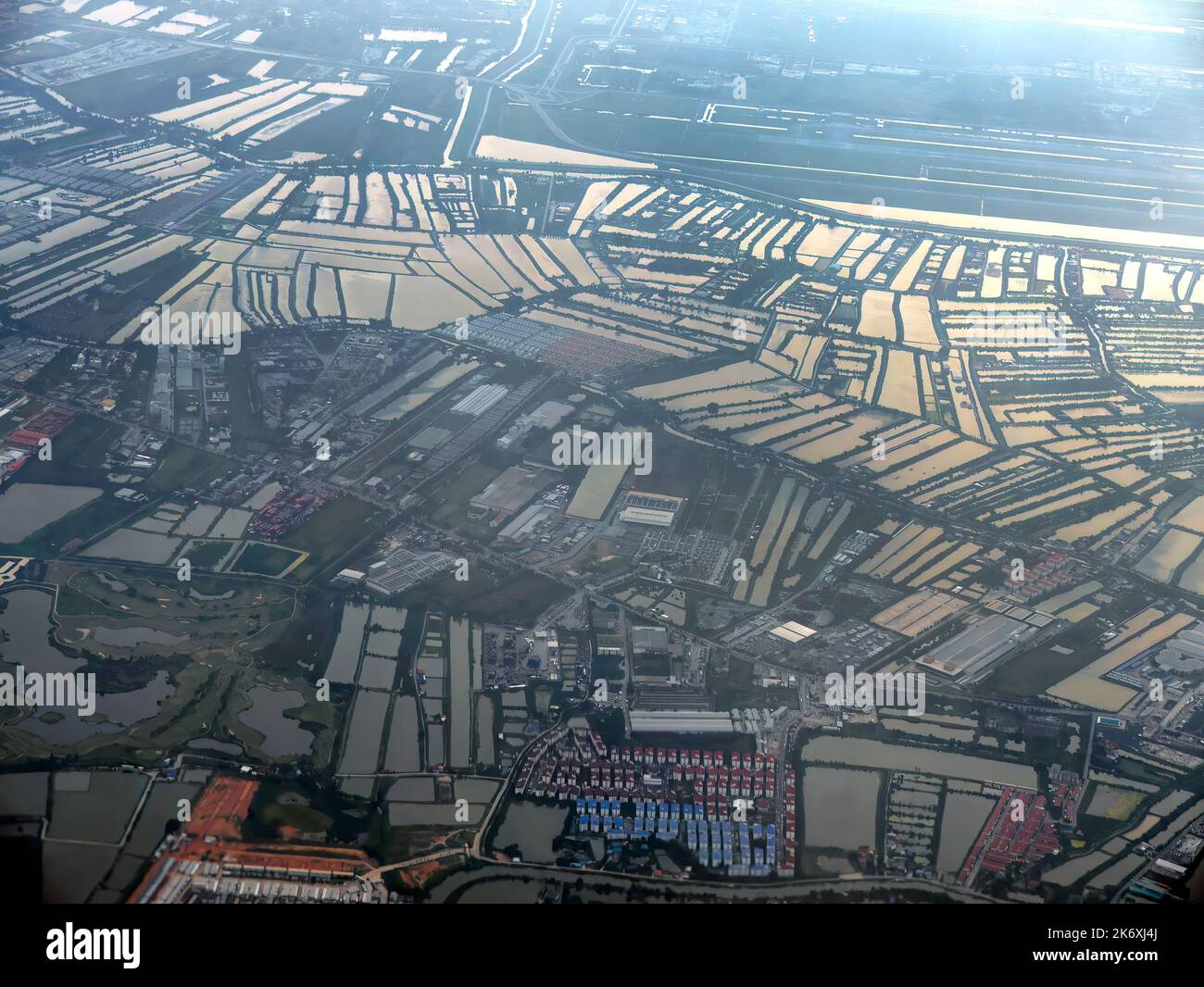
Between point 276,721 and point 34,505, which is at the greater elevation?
point 34,505

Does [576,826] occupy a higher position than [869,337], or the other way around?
[869,337]

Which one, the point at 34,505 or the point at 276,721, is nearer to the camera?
the point at 276,721

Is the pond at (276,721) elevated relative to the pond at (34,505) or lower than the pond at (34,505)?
lower

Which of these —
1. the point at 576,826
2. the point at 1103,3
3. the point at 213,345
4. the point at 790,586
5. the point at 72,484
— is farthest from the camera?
the point at 1103,3

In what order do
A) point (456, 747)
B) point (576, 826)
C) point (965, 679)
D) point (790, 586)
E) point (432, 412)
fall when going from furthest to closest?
point (432, 412) < point (790, 586) < point (965, 679) < point (456, 747) < point (576, 826)

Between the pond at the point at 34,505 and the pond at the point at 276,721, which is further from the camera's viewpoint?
the pond at the point at 34,505

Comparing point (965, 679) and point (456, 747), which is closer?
point (456, 747)

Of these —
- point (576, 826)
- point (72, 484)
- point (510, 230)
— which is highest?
point (510, 230)

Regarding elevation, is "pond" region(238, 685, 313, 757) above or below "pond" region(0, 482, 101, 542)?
below

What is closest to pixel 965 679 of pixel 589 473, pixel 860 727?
pixel 860 727

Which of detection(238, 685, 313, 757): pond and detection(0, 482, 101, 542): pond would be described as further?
detection(0, 482, 101, 542): pond

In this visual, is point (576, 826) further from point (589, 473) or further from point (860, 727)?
point (589, 473)
